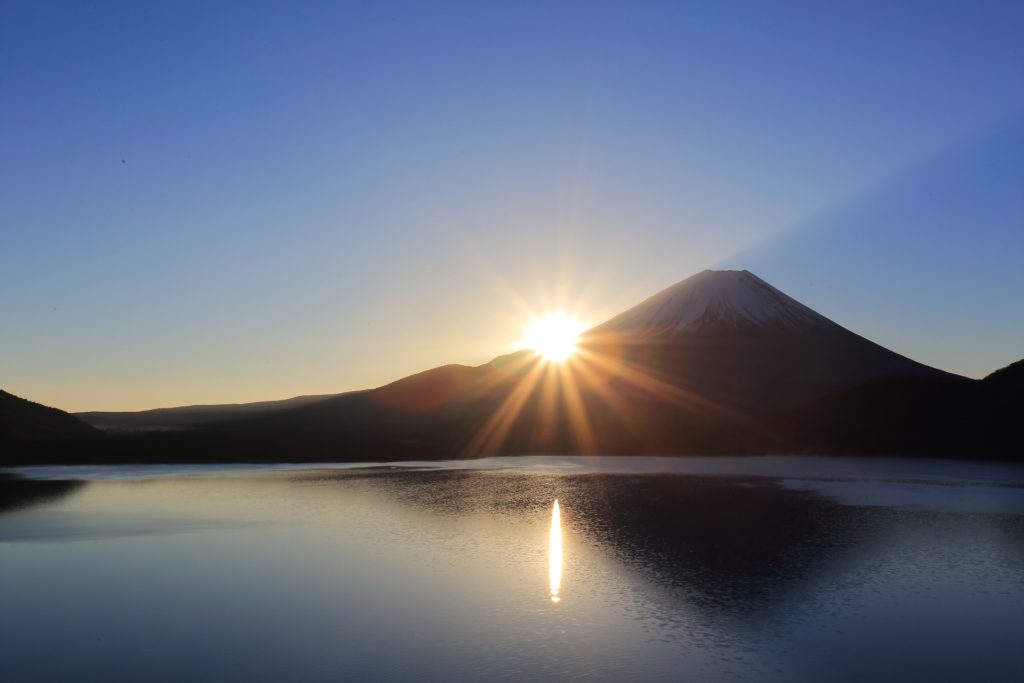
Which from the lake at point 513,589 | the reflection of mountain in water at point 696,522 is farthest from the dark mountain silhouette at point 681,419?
the lake at point 513,589

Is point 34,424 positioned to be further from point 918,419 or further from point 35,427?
point 918,419

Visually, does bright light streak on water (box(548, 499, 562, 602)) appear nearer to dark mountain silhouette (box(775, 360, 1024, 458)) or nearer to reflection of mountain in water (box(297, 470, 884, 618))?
reflection of mountain in water (box(297, 470, 884, 618))

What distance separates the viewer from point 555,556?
27.7 meters

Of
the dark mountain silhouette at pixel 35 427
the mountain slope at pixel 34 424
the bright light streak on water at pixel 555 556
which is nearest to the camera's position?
the bright light streak on water at pixel 555 556

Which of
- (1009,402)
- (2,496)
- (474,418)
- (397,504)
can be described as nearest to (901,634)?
(397,504)

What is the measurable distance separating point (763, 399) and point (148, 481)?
143217 mm

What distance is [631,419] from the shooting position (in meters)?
155

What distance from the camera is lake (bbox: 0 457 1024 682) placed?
1581 cm

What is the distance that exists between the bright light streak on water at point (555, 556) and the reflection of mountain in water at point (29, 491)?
1149 inches

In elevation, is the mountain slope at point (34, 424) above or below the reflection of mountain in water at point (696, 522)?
above

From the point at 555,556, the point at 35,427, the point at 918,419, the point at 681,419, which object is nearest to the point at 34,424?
the point at 35,427

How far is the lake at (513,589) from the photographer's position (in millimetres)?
15812

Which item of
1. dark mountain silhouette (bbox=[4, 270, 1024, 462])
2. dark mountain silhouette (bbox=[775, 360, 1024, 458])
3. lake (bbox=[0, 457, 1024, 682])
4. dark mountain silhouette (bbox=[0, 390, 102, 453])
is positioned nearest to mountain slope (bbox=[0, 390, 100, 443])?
dark mountain silhouette (bbox=[0, 390, 102, 453])

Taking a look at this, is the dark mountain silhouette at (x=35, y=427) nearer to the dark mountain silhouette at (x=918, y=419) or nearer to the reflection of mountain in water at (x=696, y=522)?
the reflection of mountain in water at (x=696, y=522)
